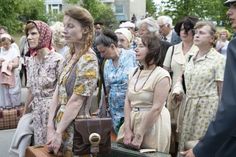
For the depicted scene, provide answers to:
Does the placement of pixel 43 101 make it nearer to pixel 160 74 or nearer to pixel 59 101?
pixel 59 101

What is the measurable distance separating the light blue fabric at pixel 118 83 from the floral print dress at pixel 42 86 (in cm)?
97

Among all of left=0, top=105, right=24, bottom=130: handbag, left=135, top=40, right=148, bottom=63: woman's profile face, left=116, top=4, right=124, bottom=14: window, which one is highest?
left=116, top=4, right=124, bottom=14: window

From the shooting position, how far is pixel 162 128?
3830 millimetres

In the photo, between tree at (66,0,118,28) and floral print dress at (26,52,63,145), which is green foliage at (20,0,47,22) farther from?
floral print dress at (26,52,63,145)

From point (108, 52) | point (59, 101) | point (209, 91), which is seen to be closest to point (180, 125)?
point (209, 91)

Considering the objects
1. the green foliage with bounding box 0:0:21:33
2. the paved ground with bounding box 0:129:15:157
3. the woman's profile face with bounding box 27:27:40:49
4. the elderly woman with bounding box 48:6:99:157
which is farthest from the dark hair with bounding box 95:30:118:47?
the green foliage with bounding box 0:0:21:33

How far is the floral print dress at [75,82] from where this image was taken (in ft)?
10.7

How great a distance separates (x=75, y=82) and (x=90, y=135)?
1.47 feet

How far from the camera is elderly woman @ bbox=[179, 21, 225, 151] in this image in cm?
428

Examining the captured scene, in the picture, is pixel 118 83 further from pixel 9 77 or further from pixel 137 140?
pixel 9 77

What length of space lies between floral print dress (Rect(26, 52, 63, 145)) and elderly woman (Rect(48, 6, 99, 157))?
529 millimetres

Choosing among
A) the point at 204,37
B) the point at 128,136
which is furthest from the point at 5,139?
the point at 204,37

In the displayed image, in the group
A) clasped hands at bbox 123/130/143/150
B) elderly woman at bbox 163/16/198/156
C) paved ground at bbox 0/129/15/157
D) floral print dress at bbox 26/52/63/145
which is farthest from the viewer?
paved ground at bbox 0/129/15/157

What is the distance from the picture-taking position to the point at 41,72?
3.98m
